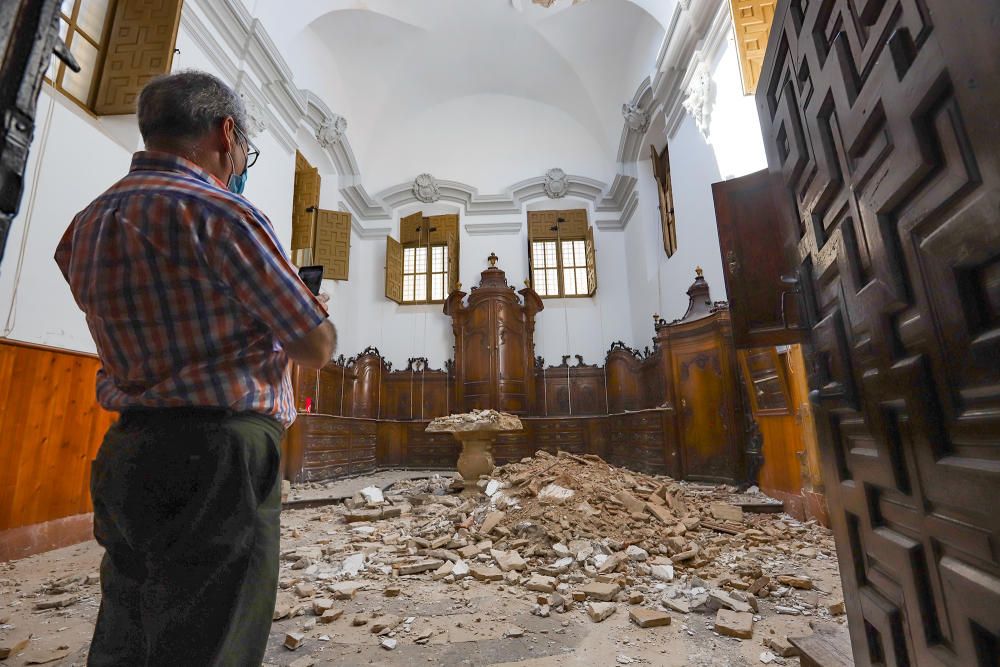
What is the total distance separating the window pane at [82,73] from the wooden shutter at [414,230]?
681 centimetres

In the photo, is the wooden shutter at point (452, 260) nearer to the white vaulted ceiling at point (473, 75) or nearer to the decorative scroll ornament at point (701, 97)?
the white vaulted ceiling at point (473, 75)

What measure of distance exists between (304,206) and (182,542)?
8.10 metres

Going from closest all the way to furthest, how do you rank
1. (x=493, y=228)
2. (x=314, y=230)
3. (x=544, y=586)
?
(x=544, y=586), (x=314, y=230), (x=493, y=228)

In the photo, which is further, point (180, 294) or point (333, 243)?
point (333, 243)

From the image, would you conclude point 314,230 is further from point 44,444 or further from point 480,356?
point 44,444

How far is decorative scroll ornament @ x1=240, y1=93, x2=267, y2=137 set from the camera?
640cm

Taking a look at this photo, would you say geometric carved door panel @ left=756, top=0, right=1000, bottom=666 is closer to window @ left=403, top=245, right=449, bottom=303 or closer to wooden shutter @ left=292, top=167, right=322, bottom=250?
wooden shutter @ left=292, top=167, right=322, bottom=250

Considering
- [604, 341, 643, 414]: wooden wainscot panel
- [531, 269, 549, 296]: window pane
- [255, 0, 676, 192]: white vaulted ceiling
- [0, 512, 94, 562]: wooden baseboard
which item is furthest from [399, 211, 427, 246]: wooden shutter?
[0, 512, 94, 562]: wooden baseboard

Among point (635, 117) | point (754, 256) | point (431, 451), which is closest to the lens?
point (754, 256)

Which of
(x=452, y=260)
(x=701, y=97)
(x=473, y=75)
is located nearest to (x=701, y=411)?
(x=701, y=97)

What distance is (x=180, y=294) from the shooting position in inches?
33.3

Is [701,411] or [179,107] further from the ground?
[179,107]

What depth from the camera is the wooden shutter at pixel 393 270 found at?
10117mm

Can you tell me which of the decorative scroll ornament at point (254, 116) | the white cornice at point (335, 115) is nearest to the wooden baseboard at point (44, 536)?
the decorative scroll ornament at point (254, 116)
